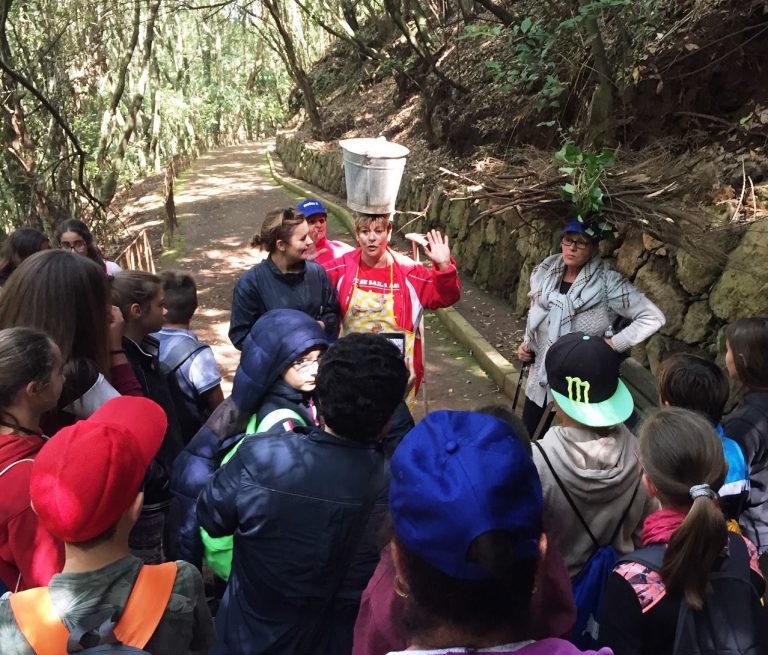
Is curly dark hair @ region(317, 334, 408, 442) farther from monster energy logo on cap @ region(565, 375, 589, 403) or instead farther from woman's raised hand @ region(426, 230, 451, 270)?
woman's raised hand @ region(426, 230, 451, 270)

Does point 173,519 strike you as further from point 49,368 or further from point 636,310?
point 636,310

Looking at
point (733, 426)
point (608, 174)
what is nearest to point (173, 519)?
point (733, 426)

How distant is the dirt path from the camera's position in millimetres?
7070

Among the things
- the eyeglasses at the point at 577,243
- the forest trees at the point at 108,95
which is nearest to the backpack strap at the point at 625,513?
the eyeglasses at the point at 577,243

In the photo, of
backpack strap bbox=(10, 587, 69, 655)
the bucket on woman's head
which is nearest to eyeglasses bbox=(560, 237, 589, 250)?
the bucket on woman's head

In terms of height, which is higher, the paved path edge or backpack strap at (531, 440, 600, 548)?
backpack strap at (531, 440, 600, 548)

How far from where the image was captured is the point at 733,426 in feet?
8.68

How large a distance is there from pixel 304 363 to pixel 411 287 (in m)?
1.68

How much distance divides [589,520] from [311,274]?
234 centimetres

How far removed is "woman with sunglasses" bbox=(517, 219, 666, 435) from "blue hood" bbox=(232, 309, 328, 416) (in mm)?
2054

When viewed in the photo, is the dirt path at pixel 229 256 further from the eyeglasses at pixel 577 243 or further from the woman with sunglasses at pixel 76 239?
the woman with sunglasses at pixel 76 239

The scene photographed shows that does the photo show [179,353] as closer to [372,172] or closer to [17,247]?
[17,247]

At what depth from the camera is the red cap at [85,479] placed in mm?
1639

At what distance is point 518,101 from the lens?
9.82 meters
